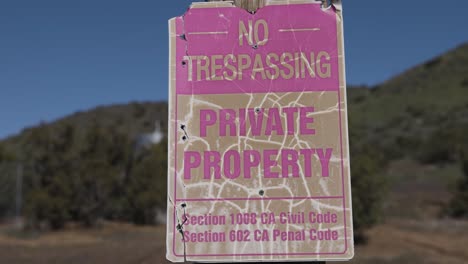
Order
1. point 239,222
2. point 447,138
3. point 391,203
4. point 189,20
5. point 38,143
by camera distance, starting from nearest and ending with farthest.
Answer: point 239,222 → point 189,20 → point 38,143 → point 391,203 → point 447,138

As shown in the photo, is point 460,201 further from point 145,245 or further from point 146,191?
point 146,191

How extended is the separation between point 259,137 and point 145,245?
20.6m

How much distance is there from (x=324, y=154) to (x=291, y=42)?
0.58 m

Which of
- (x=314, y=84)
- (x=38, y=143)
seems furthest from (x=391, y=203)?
(x=314, y=84)

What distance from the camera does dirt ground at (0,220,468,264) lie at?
1777 cm

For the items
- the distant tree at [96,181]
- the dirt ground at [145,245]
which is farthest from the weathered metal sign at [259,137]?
the distant tree at [96,181]

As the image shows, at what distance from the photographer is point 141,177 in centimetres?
3422

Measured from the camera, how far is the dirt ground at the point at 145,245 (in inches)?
699

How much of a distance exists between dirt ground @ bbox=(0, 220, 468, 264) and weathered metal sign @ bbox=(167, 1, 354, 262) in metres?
13.7

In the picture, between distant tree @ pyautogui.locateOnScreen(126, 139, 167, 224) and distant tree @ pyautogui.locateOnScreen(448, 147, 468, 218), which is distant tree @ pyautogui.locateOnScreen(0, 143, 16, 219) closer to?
distant tree @ pyautogui.locateOnScreen(126, 139, 167, 224)

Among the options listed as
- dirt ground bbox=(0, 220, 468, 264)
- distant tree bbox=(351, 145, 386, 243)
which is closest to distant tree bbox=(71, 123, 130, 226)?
dirt ground bbox=(0, 220, 468, 264)

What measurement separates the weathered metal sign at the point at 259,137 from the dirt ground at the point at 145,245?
44.8 ft

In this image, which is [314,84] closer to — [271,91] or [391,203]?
[271,91]

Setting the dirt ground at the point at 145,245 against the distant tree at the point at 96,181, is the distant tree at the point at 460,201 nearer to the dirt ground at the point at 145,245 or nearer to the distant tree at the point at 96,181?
the dirt ground at the point at 145,245
